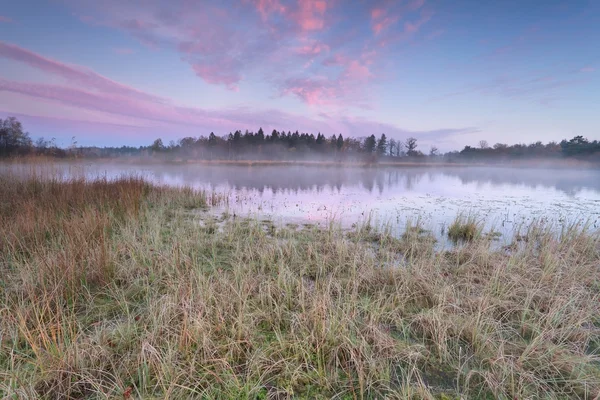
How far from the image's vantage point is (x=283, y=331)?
2.95 m

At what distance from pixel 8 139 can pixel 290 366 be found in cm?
2879

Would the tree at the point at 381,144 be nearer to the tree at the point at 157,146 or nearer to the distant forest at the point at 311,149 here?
the distant forest at the point at 311,149

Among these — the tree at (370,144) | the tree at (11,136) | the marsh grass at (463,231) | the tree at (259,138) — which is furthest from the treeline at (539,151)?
the tree at (11,136)

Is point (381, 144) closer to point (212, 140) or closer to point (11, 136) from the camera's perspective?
point (212, 140)

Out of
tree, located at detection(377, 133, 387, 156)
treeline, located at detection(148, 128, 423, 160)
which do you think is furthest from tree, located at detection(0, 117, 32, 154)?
tree, located at detection(377, 133, 387, 156)

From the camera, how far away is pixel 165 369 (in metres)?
2.08

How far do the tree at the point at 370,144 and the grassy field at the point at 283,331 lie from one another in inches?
3373

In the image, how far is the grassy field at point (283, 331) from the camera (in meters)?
2.11

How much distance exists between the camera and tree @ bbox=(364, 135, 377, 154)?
86.0 meters

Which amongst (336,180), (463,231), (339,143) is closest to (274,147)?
(339,143)

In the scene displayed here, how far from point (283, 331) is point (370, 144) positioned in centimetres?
8912

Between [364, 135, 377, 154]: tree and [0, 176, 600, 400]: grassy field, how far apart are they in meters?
85.7

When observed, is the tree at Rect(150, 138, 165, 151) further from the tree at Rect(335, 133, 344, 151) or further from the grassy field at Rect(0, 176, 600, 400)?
the grassy field at Rect(0, 176, 600, 400)

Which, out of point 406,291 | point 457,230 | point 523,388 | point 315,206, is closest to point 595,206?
point 457,230
